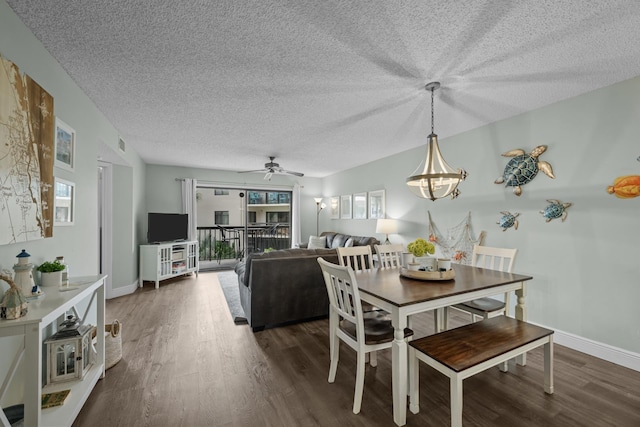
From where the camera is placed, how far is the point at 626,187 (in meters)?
2.29

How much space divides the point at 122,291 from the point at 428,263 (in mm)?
4748

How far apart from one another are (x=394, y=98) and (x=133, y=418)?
3315 mm

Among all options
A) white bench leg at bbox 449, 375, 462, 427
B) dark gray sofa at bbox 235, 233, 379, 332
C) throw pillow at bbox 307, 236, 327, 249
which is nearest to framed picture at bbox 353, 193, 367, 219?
throw pillow at bbox 307, 236, 327, 249

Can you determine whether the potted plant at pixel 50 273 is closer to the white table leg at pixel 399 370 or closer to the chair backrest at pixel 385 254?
the white table leg at pixel 399 370

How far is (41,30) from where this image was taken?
1.69 m

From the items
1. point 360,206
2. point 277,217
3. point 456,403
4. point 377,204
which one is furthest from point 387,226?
point 277,217

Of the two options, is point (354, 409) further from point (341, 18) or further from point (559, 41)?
point (559, 41)

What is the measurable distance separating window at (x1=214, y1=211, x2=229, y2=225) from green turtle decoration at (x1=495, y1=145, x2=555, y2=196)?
6505mm

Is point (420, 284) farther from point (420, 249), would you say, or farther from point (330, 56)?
point (330, 56)

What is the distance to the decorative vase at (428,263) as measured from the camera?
2238mm

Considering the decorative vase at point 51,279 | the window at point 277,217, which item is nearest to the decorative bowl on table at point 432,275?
the decorative vase at point 51,279

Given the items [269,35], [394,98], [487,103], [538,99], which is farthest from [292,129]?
[538,99]

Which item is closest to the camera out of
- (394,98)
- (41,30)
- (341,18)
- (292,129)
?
(341,18)

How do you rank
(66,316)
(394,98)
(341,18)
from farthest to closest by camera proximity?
(394,98), (66,316), (341,18)
